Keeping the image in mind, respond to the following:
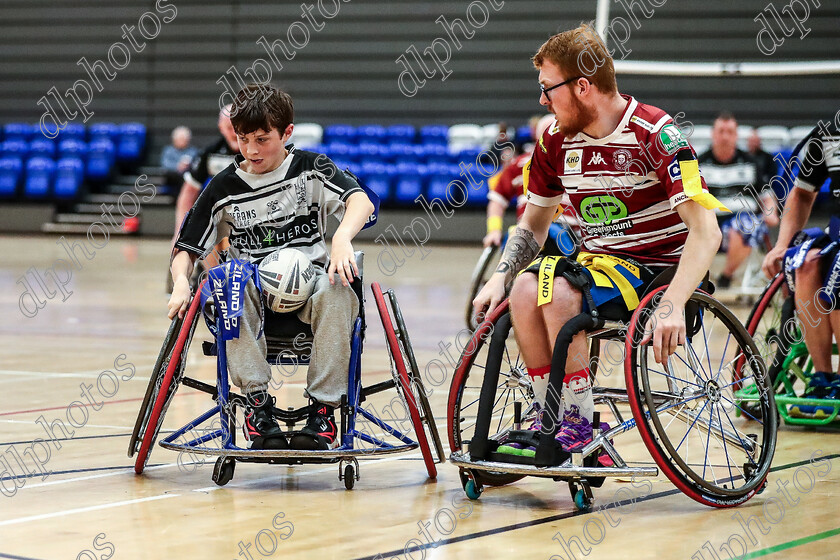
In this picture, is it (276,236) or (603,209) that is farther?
(276,236)

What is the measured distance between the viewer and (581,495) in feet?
8.70

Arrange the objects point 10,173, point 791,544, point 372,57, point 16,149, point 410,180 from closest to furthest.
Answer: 1. point 791,544
2. point 410,180
3. point 372,57
4. point 10,173
5. point 16,149

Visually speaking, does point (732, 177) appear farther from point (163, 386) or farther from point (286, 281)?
point (163, 386)

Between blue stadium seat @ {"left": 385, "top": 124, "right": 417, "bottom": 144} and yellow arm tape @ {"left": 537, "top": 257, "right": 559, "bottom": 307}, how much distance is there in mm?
13734

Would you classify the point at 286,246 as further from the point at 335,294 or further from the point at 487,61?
the point at 487,61

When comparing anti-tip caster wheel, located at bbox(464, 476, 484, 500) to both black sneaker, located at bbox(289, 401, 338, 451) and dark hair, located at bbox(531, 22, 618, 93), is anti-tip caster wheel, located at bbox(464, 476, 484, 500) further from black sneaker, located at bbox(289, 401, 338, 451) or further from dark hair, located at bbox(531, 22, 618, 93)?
dark hair, located at bbox(531, 22, 618, 93)

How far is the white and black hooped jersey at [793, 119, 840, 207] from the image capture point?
3.96m

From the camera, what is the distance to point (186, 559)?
217cm

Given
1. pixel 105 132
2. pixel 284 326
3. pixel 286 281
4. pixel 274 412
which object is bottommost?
pixel 274 412

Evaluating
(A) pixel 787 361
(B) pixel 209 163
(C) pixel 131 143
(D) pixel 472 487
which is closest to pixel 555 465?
(D) pixel 472 487

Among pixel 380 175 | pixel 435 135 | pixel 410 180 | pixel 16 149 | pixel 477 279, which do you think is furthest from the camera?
pixel 16 149

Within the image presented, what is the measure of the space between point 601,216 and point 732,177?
6010 mm

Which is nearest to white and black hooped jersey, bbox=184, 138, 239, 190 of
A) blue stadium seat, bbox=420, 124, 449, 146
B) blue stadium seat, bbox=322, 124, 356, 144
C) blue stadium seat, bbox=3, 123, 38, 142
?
blue stadium seat, bbox=420, 124, 449, 146

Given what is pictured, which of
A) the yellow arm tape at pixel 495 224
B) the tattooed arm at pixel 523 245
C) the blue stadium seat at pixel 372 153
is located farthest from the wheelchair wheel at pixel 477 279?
the blue stadium seat at pixel 372 153
